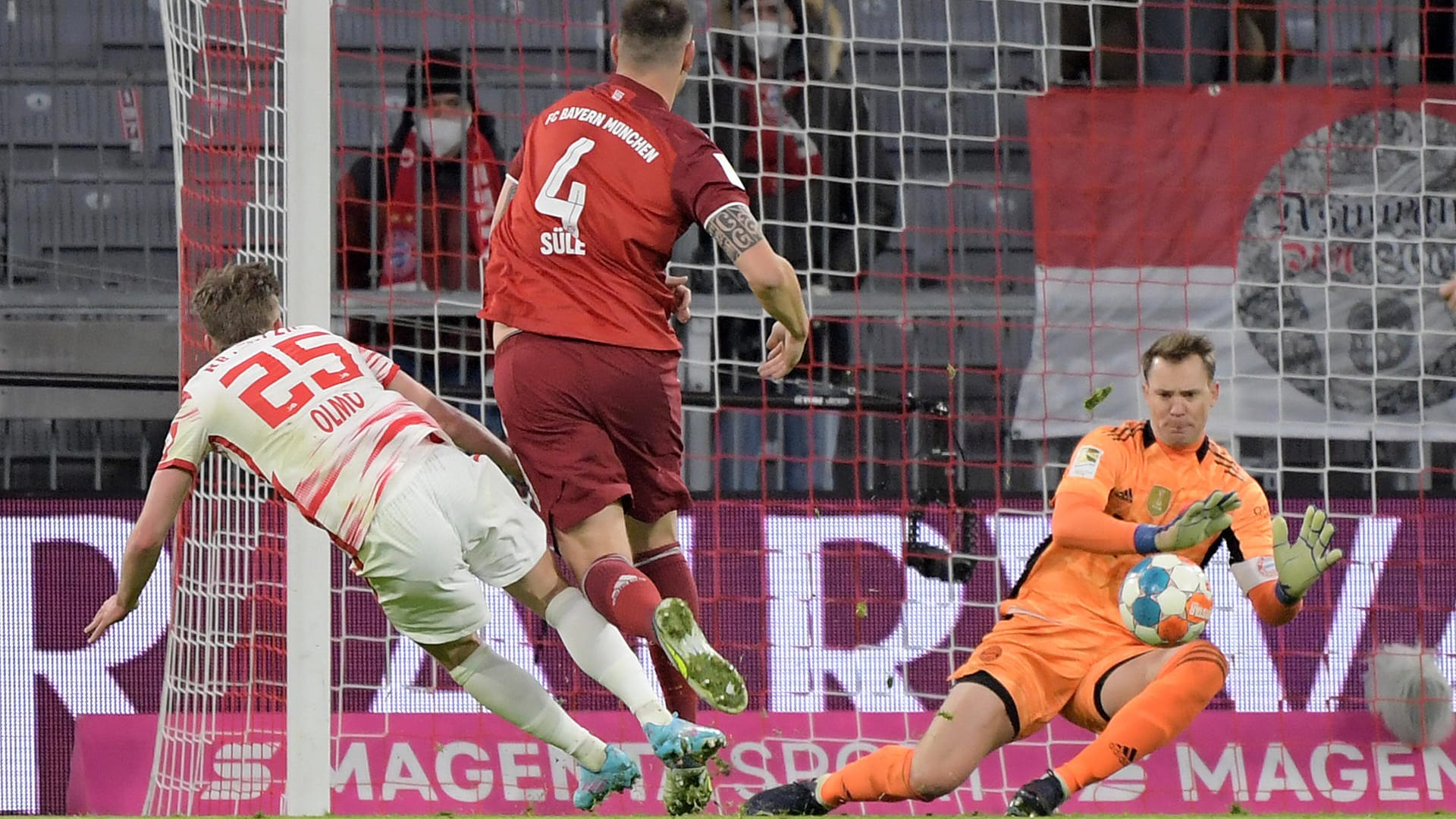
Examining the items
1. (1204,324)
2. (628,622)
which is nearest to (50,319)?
(628,622)

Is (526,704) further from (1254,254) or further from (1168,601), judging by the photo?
(1254,254)

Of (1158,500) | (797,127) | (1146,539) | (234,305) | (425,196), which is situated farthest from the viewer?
(797,127)

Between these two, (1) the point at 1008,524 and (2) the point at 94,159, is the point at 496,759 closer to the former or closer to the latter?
(1) the point at 1008,524

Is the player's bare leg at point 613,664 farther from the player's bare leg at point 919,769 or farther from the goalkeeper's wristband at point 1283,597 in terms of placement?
the goalkeeper's wristband at point 1283,597

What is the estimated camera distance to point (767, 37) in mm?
6875

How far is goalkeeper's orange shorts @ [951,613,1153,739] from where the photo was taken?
212 inches

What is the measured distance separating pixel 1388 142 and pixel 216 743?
176 inches

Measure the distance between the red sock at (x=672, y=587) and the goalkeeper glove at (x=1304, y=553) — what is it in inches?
62.7

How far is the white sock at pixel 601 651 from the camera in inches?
165

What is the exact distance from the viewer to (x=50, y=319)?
6.94m

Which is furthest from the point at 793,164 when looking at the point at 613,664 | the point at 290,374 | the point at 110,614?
the point at 110,614

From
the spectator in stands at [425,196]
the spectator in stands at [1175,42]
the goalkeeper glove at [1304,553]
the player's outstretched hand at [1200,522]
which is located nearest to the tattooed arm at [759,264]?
the player's outstretched hand at [1200,522]

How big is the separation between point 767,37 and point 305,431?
10.1ft

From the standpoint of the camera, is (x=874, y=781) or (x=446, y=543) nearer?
(x=446, y=543)
